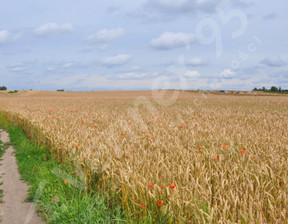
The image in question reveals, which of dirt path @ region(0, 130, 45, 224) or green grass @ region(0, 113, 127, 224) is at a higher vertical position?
green grass @ region(0, 113, 127, 224)

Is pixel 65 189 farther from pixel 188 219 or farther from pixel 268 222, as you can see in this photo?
pixel 268 222

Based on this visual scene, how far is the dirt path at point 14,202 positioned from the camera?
13.9 feet

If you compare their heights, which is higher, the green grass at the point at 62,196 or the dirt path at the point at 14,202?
the green grass at the point at 62,196

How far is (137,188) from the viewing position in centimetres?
338

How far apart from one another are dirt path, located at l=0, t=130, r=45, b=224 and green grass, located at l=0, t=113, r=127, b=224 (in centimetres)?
14

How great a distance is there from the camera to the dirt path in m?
4.23

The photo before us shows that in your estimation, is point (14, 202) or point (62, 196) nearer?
point (62, 196)

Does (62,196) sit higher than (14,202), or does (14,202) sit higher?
(62,196)

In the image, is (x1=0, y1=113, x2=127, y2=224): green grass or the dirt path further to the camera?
the dirt path

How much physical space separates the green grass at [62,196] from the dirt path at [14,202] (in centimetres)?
14

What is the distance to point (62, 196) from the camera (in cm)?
454

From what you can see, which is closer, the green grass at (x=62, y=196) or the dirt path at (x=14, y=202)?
the green grass at (x=62, y=196)

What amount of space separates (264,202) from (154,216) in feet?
4.38

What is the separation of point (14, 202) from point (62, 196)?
Result: 1165mm
